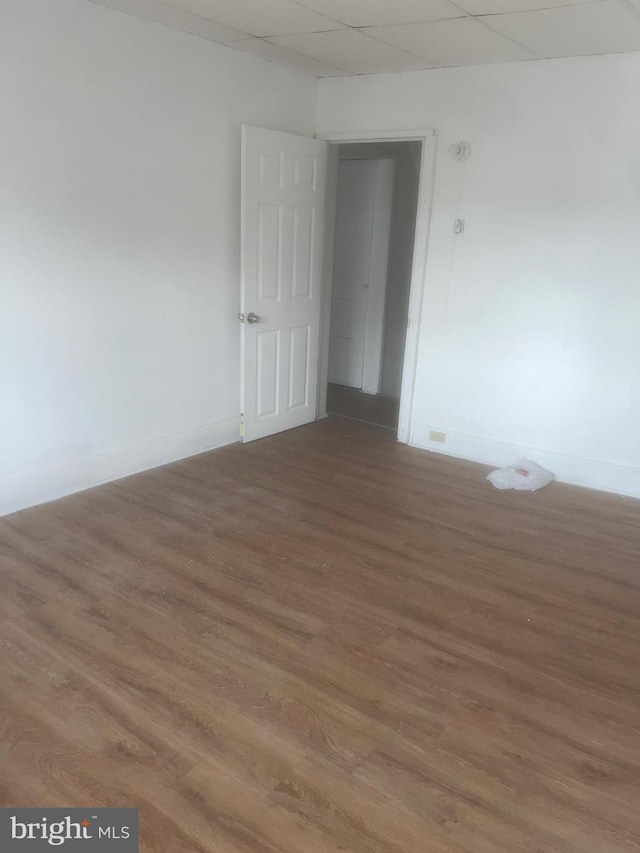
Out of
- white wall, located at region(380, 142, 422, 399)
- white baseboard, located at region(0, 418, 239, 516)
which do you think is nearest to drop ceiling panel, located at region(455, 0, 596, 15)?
white wall, located at region(380, 142, 422, 399)

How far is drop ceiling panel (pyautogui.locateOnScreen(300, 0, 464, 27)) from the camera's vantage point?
3.07m

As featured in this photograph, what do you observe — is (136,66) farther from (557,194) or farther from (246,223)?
(557,194)

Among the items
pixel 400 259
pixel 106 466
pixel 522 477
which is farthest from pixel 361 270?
pixel 106 466

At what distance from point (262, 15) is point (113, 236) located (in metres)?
1.38

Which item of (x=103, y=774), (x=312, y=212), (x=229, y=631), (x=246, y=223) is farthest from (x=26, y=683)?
(x=312, y=212)

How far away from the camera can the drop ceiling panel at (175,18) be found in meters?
3.34

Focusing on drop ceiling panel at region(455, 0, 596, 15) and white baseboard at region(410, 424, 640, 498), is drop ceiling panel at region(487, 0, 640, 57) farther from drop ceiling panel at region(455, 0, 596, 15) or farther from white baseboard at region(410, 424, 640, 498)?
white baseboard at region(410, 424, 640, 498)

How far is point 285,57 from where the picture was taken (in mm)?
4262

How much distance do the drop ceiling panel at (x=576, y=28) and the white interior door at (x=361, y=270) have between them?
98.7 inches

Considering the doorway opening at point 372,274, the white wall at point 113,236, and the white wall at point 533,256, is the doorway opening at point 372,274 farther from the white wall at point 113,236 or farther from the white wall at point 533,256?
the white wall at point 113,236

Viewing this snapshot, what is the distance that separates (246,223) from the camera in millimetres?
4371

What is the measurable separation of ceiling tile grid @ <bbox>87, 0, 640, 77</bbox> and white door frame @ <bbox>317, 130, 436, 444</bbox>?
19.0 inches

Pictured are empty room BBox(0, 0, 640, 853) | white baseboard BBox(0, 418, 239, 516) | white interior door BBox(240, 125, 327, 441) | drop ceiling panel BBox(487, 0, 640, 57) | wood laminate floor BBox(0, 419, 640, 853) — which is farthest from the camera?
white interior door BBox(240, 125, 327, 441)

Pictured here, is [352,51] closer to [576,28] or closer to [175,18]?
[175,18]
